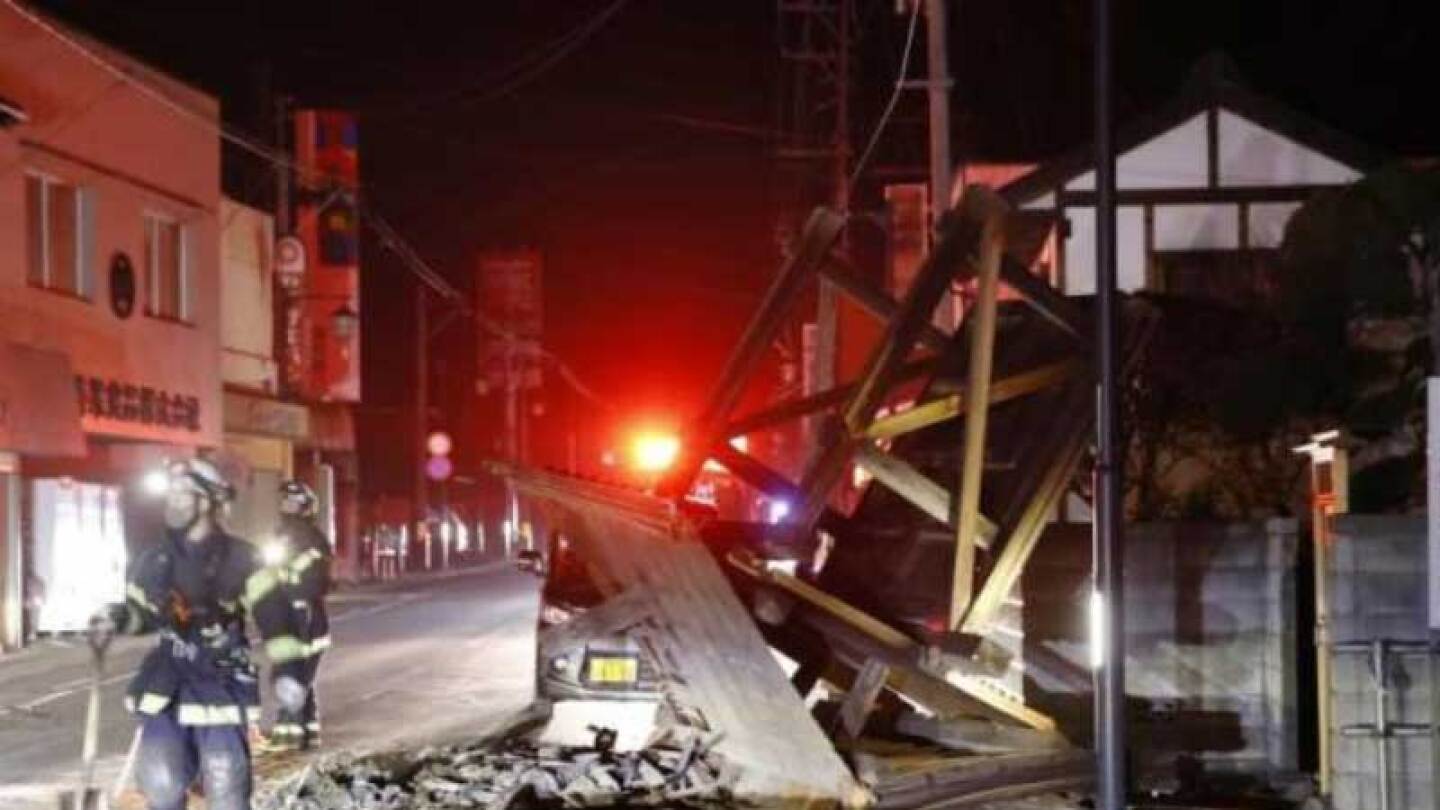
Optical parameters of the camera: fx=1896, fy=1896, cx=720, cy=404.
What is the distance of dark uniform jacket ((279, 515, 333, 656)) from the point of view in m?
12.4

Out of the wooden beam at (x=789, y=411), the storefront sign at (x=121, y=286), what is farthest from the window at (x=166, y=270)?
the wooden beam at (x=789, y=411)

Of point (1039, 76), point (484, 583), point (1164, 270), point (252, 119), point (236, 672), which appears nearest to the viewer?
point (236, 672)

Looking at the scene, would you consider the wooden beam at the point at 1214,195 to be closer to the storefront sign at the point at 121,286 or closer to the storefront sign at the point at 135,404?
the storefront sign at the point at 135,404

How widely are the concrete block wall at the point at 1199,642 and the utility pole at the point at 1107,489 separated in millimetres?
2415

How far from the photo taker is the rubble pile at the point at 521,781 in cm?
1035

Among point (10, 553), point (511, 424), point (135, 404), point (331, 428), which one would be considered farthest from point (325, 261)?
point (511, 424)

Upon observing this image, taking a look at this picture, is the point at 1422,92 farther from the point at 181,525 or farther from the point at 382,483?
the point at 382,483

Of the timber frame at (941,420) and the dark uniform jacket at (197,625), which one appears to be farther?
the timber frame at (941,420)

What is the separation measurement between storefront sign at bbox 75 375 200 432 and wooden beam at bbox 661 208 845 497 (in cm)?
1562

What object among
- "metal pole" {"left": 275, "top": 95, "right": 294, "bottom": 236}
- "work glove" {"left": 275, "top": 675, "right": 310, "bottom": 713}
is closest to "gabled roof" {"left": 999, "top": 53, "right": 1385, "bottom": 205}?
"work glove" {"left": 275, "top": 675, "right": 310, "bottom": 713}

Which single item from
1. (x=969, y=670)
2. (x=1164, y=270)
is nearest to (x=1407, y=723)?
(x=969, y=670)

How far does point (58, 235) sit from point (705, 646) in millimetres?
19103

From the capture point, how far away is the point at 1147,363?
50.8ft

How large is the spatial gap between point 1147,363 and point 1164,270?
4.75m
